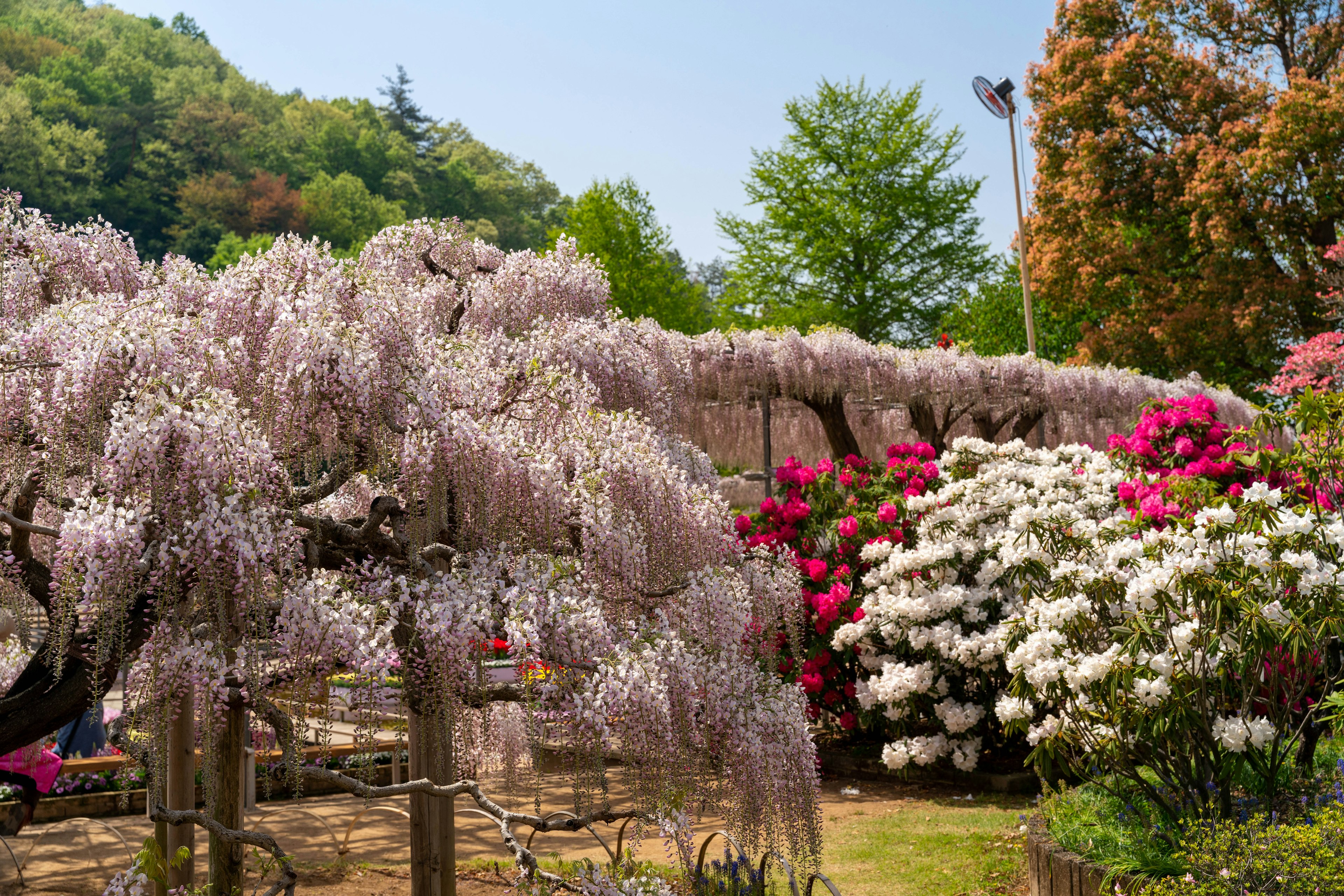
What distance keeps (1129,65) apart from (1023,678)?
19940 mm

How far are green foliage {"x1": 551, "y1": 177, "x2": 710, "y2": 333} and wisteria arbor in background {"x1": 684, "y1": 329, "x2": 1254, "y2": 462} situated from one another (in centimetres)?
763

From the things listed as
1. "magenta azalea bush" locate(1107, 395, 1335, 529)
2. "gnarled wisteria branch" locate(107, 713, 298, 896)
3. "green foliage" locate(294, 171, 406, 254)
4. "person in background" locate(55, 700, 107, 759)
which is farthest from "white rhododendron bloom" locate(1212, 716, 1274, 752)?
"green foliage" locate(294, 171, 406, 254)

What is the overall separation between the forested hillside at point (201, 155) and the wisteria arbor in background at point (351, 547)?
96.0 feet

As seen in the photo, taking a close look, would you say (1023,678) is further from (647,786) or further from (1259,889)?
(647,786)

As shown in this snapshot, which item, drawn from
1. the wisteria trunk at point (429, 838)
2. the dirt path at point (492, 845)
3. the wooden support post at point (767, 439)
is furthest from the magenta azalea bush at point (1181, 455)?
the wooden support post at point (767, 439)

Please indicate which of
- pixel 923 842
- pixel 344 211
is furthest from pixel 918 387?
pixel 344 211

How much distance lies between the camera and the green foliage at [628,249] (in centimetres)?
2306

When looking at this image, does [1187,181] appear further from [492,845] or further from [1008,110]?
[492,845]

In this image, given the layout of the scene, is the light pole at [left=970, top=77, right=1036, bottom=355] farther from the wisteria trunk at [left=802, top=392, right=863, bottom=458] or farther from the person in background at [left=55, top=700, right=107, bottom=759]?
the person in background at [left=55, top=700, right=107, bottom=759]

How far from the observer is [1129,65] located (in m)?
20.7

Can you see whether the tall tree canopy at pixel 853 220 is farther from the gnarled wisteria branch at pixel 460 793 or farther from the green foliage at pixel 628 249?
the gnarled wisteria branch at pixel 460 793

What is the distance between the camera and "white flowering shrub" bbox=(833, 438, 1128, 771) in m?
7.38

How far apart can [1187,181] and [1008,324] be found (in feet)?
22.6

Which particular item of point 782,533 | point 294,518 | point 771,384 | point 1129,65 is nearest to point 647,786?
point 294,518
